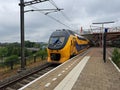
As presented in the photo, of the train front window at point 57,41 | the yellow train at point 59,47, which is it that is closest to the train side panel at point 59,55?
the yellow train at point 59,47

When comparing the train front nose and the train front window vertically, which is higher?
the train front window

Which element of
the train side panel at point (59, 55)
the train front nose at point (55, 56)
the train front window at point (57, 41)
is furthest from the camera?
the train front window at point (57, 41)

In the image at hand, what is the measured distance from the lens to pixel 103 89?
7.66m

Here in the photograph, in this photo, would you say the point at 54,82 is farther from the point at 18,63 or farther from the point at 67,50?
the point at 18,63

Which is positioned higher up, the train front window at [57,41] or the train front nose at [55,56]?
the train front window at [57,41]

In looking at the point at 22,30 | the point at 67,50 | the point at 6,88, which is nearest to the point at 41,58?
the point at 67,50

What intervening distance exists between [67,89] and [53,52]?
11853mm

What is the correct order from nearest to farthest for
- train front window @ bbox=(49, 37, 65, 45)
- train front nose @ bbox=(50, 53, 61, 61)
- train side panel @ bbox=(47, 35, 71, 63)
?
train side panel @ bbox=(47, 35, 71, 63)
train front nose @ bbox=(50, 53, 61, 61)
train front window @ bbox=(49, 37, 65, 45)

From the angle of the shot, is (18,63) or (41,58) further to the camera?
(41,58)

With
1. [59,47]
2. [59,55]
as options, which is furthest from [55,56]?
[59,47]

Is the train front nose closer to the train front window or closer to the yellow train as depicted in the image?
the yellow train

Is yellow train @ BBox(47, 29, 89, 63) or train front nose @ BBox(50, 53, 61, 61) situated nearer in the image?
yellow train @ BBox(47, 29, 89, 63)

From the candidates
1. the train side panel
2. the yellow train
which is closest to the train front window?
the yellow train

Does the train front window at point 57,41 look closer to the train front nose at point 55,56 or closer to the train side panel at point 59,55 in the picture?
the train side panel at point 59,55
